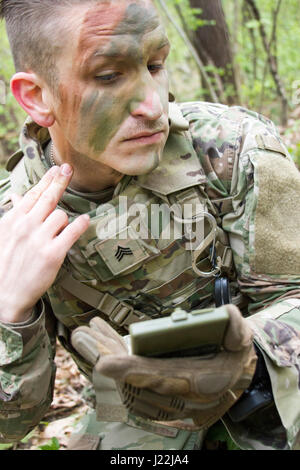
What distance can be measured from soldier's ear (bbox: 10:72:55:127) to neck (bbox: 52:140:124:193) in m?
0.21

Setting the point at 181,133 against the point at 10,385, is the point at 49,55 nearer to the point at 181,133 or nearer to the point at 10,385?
the point at 181,133

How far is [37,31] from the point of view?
209cm

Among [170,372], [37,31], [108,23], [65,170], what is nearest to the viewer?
[170,372]

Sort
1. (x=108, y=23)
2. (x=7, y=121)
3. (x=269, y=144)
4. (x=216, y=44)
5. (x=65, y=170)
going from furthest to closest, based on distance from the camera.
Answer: (x=7, y=121) < (x=216, y=44) < (x=269, y=144) < (x=65, y=170) < (x=108, y=23)

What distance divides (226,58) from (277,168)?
16.3ft

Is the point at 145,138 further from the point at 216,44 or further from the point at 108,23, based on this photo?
the point at 216,44

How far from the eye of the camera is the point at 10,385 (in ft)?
7.22

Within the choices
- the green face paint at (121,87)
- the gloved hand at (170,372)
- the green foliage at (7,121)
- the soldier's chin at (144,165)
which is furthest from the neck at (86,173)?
the green foliage at (7,121)

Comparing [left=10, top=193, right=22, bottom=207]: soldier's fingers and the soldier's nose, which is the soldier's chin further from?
[left=10, top=193, right=22, bottom=207]: soldier's fingers

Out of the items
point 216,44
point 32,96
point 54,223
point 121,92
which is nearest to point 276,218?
point 121,92

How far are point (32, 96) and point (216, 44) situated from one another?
5108 mm

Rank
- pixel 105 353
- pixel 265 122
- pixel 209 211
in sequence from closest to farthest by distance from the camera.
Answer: pixel 105 353 → pixel 209 211 → pixel 265 122

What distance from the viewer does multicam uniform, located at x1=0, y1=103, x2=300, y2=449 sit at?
86.4 inches

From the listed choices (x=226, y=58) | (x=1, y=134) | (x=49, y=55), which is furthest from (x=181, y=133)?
(x=1, y=134)
